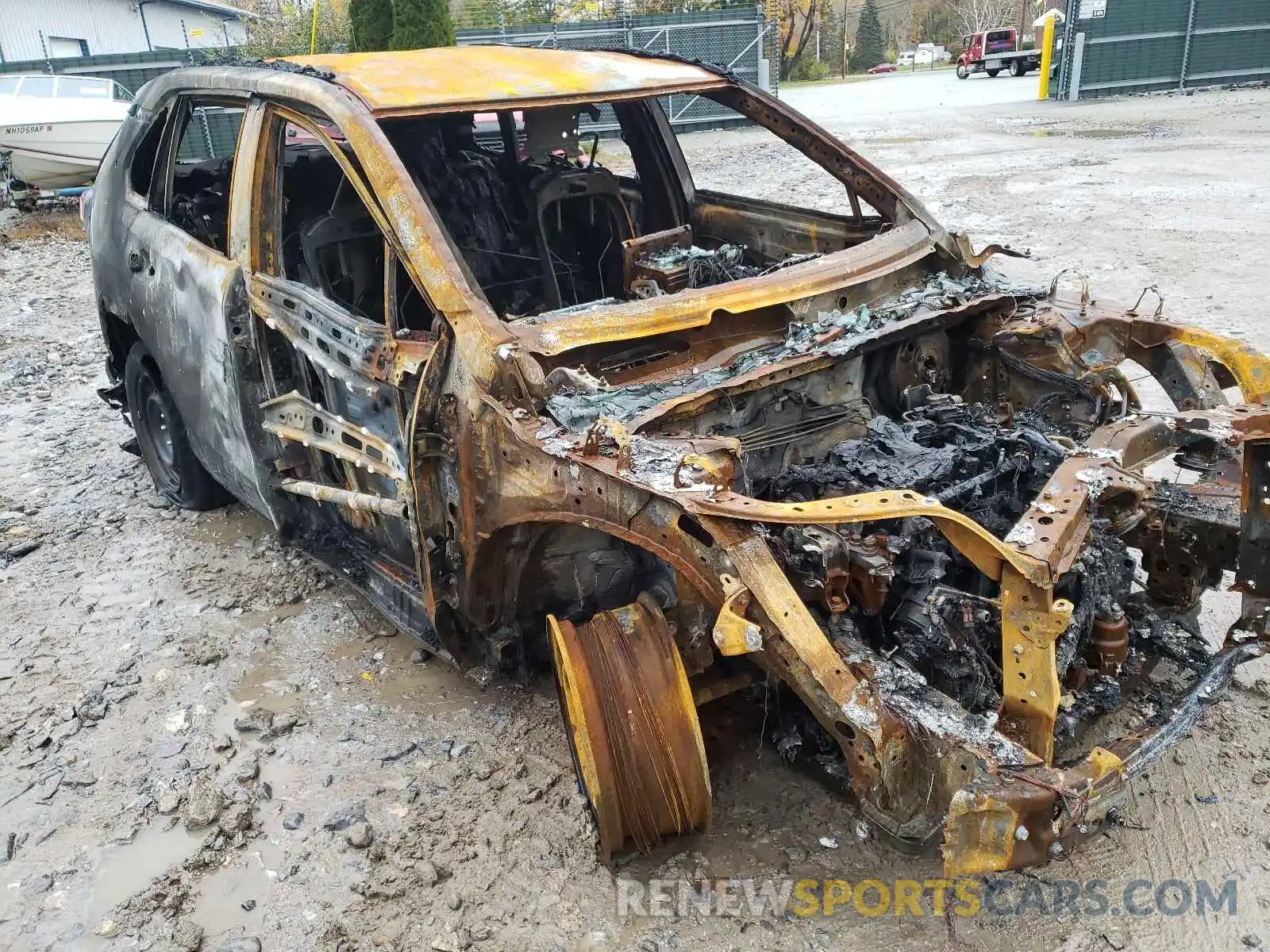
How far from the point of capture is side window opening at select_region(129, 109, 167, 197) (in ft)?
14.0

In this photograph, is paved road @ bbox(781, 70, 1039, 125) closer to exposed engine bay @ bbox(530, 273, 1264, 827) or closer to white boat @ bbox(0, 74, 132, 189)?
white boat @ bbox(0, 74, 132, 189)

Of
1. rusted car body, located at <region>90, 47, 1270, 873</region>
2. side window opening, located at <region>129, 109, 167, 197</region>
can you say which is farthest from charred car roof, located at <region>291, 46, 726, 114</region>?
side window opening, located at <region>129, 109, 167, 197</region>

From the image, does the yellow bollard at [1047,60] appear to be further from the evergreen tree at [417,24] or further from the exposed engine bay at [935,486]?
the exposed engine bay at [935,486]

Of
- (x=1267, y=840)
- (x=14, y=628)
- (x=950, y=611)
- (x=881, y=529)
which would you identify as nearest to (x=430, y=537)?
(x=881, y=529)

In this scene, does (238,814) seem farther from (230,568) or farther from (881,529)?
A: (881,529)

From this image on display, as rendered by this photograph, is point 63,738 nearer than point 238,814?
No

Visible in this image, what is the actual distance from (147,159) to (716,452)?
11.1ft

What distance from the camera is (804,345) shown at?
2.95 m

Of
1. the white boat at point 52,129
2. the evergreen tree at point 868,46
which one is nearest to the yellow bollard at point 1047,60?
the white boat at point 52,129

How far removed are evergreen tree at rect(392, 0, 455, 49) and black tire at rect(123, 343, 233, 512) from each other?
1156 cm

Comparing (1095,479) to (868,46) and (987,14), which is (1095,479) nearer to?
(868,46)

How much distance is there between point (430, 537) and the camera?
9.64 ft

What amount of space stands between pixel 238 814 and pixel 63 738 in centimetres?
87

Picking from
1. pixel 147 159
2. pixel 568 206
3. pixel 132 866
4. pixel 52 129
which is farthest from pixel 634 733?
pixel 52 129
